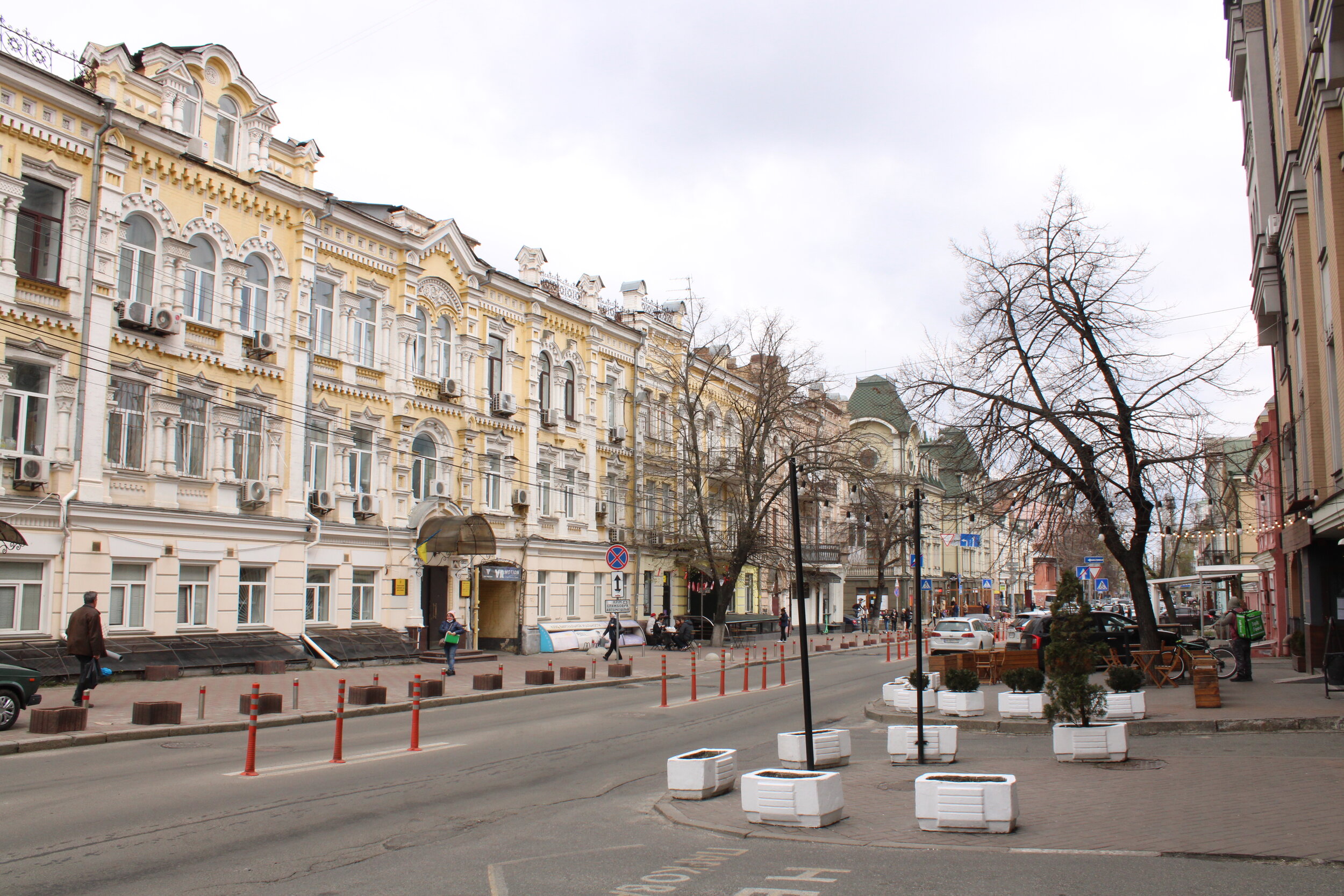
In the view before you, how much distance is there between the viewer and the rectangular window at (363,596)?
2968 centimetres

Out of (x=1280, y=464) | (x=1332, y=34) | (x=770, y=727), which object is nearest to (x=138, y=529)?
(x=770, y=727)

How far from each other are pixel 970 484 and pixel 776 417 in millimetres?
20538

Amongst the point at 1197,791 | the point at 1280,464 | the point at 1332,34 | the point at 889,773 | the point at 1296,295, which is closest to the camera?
the point at 1197,791

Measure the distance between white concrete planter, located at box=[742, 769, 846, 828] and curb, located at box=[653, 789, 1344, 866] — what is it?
0.21 meters

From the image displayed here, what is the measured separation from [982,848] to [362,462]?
25.4 m

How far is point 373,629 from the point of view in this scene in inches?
1171

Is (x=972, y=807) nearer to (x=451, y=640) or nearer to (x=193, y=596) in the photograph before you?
(x=451, y=640)

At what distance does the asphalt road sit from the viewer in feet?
22.8

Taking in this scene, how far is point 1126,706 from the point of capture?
634 inches

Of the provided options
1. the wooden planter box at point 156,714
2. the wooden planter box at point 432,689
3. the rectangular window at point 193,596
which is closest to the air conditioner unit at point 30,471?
the rectangular window at point 193,596

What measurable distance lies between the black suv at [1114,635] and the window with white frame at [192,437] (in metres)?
20.1

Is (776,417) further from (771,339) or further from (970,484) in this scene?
(970,484)

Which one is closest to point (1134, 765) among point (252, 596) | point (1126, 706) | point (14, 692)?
point (1126, 706)

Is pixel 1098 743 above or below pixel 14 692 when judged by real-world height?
below
